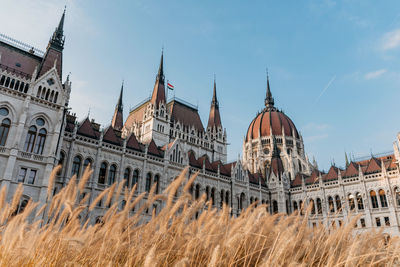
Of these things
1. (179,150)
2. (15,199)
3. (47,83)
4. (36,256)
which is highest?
(47,83)

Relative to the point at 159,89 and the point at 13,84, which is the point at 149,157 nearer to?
the point at 13,84

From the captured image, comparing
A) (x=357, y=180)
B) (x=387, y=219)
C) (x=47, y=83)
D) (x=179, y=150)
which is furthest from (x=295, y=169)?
(x=47, y=83)

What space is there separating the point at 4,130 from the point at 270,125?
183ft

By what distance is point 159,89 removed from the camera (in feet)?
163

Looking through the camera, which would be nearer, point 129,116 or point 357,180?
point 357,180

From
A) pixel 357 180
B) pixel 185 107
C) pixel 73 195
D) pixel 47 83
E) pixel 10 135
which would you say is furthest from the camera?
pixel 185 107

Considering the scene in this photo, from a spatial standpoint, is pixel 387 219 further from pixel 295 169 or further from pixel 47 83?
pixel 47 83

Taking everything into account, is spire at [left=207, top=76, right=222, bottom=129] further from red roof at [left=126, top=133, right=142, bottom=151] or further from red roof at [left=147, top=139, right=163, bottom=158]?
red roof at [left=126, top=133, right=142, bottom=151]

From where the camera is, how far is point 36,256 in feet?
10.5

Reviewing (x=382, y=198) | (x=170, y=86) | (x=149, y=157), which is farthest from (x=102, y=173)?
(x=382, y=198)

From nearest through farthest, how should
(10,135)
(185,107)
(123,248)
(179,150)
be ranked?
(123,248) < (10,135) < (179,150) < (185,107)

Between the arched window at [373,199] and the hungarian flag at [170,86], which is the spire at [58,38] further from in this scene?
the arched window at [373,199]

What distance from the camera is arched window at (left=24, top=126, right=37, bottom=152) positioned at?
21969mm

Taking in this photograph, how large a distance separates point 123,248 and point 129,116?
53484mm
